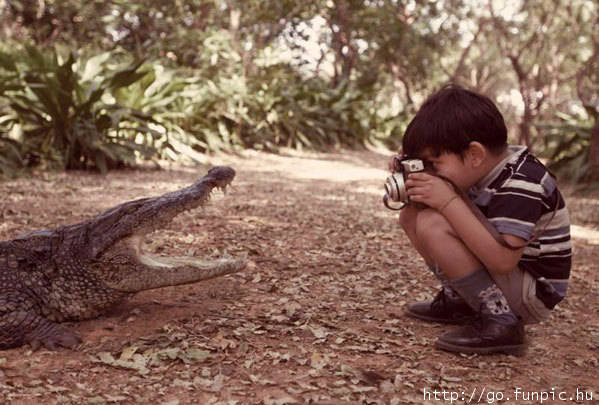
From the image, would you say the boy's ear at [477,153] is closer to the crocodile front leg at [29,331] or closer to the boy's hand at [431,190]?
the boy's hand at [431,190]

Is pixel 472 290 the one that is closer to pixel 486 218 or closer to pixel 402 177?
pixel 486 218

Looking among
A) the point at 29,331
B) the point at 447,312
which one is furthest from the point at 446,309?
the point at 29,331

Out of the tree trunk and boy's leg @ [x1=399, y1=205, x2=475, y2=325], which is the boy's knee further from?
the tree trunk

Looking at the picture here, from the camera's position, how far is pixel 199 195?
8.36ft

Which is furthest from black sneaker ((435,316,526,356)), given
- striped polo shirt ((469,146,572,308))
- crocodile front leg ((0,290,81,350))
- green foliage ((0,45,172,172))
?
green foliage ((0,45,172,172))

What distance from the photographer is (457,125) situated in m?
2.06

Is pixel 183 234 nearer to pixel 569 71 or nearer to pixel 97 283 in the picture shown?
pixel 97 283

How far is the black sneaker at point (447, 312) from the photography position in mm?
2531

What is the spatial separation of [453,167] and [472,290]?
459mm

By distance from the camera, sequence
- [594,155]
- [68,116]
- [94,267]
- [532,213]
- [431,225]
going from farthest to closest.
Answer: [594,155]
[68,116]
[94,267]
[431,225]
[532,213]

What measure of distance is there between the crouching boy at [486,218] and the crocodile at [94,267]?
91 cm

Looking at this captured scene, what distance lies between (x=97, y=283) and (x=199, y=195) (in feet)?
1.84

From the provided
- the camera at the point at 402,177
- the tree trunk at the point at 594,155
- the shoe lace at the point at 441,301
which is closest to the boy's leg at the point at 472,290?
the camera at the point at 402,177

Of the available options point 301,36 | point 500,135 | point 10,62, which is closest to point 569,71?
point 301,36
